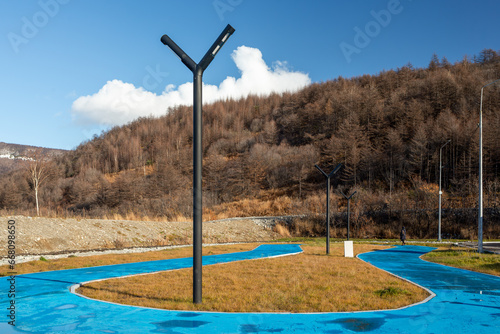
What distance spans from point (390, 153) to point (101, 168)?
111497mm

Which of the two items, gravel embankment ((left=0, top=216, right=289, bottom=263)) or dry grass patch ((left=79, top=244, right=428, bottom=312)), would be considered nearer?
dry grass patch ((left=79, top=244, right=428, bottom=312))

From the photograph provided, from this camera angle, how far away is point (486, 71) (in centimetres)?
9962

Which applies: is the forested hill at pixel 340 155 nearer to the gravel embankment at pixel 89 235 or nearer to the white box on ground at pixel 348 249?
the gravel embankment at pixel 89 235

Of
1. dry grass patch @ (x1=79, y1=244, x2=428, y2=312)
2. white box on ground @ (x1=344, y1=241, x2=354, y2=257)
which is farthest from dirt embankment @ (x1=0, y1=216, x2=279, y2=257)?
white box on ground @ (x1=344, y1=241, x2=354, y2=257)

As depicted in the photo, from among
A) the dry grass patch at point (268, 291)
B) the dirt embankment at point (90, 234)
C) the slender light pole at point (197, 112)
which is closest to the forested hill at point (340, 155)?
the dirt embankment at point (90, 234)

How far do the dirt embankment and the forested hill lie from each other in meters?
20.5

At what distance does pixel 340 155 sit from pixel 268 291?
243 ft

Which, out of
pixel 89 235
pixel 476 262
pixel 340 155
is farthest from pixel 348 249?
pixel 340 155

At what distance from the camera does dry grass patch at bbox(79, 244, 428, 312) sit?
8.10 meters

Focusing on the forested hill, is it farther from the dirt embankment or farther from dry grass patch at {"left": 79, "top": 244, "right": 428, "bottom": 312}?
dry grass patch at {"left": 79, "top": 244, "right": 428, "bottom": 312}

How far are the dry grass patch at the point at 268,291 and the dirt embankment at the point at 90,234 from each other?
10491 millimetres

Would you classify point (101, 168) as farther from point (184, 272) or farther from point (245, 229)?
point (184, 272)

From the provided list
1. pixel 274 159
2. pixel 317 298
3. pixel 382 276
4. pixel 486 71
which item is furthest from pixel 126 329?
pixel 486 71

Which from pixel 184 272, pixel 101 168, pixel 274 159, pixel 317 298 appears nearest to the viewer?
pixel 317 298
